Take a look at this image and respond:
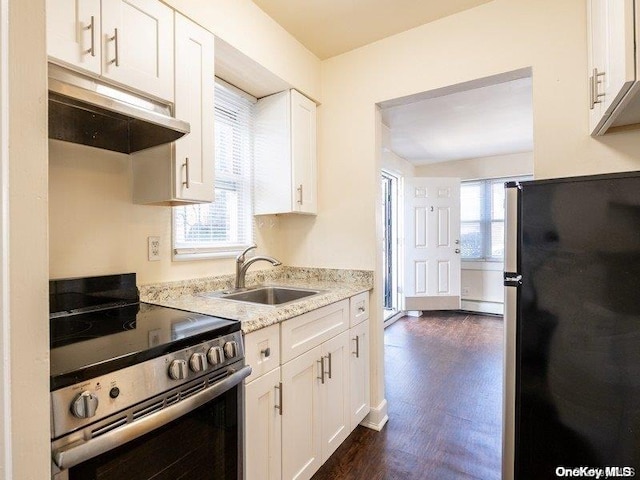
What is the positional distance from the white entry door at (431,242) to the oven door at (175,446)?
392 centimetres

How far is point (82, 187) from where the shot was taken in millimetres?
1355

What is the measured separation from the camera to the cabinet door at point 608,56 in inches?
37.8

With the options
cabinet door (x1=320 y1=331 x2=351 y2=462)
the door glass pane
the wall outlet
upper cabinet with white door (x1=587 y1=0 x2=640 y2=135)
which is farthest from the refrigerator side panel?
the door glass pane

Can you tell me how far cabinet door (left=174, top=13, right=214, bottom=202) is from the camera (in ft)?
4.64

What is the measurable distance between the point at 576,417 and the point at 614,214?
0.68 metres

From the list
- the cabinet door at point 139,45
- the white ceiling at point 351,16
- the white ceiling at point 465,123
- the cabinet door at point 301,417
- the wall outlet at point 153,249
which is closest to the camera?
the cabinet door at point 139,45

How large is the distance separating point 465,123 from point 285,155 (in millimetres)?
2358

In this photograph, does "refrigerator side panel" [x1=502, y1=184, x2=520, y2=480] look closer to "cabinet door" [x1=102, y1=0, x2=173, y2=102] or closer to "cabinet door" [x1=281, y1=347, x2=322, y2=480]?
"cabinet door" [x1=281, y1=347, x2=322, y2=480]

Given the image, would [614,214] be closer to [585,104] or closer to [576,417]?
[576,417]

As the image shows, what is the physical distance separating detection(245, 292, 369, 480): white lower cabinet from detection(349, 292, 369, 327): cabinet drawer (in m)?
0.05

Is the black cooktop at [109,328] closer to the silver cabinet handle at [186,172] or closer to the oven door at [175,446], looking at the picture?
the oven door at [175,446]

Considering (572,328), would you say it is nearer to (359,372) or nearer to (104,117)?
(359,372)

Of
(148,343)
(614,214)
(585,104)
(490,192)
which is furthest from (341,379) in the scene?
(490,192)

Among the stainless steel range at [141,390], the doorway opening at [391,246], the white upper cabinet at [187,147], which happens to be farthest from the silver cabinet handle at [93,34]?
the doorway opening at [391,246]
